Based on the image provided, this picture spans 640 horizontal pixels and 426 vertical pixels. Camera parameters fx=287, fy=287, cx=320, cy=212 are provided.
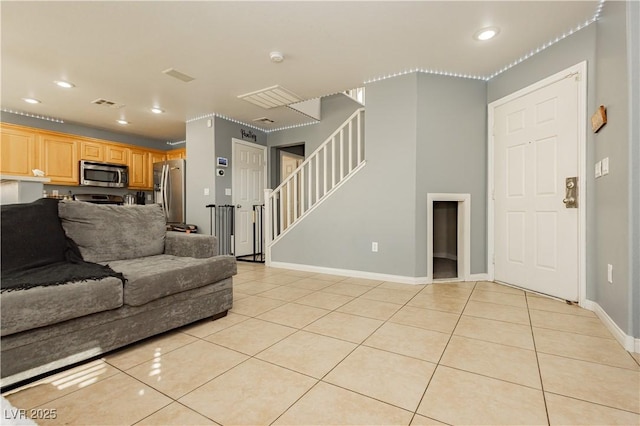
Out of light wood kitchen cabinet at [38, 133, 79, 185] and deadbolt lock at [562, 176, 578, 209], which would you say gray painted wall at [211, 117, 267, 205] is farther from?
deadbolt lock at [562, 176, 578, 209]

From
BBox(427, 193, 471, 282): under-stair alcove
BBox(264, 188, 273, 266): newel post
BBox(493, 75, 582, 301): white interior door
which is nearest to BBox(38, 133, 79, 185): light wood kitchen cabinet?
BBox(264, 188, 273, 266): newel post

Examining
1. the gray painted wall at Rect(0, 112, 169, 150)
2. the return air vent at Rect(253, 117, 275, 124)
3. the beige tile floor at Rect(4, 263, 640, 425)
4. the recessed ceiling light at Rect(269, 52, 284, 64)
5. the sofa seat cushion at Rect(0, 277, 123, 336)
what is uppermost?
the return air vent at Rect(253, 117, 275, 124)

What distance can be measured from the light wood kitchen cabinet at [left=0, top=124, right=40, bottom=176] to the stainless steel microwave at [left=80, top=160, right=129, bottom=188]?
0.67 m

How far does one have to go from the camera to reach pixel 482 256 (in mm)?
3645

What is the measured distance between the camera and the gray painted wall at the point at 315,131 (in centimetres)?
524

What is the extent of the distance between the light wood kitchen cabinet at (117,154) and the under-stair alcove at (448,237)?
6.14 m

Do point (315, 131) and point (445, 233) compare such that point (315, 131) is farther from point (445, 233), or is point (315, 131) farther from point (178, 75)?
point (445, 233)

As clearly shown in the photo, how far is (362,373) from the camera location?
1.57 m

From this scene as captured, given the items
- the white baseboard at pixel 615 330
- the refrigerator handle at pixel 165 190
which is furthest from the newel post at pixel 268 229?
the white baseboard at pixel 615 330

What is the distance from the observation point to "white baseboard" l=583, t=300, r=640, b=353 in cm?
178

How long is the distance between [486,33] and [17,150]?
6.78m

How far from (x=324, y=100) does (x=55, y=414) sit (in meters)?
5.33

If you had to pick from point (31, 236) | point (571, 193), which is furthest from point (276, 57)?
point (571, 193)

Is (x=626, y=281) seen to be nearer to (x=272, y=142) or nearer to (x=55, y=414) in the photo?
(x=55, y=414)
